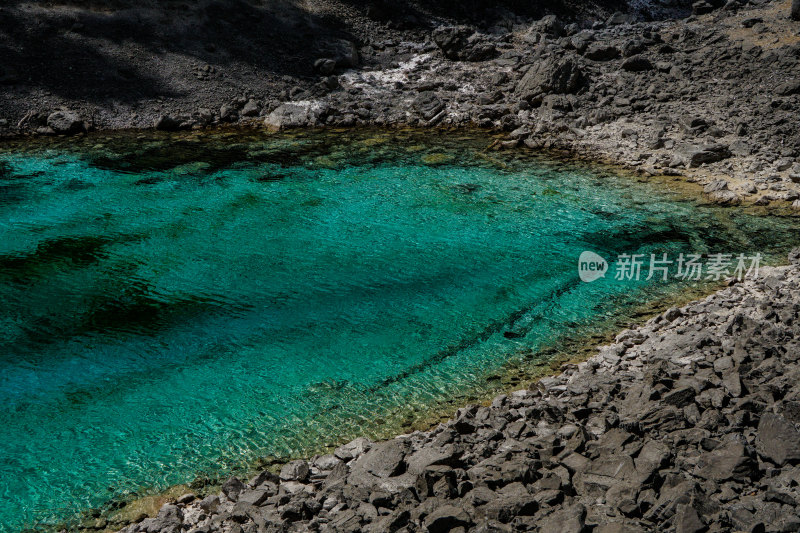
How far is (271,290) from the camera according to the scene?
522 inches

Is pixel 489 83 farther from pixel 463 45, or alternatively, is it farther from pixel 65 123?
pixel 65 123

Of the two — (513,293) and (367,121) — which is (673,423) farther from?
(367,121)

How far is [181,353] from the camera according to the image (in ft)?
37.3

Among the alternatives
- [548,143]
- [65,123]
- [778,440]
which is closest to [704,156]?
[548,143]

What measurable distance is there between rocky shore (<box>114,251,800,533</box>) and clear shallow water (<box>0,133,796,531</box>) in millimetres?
1154

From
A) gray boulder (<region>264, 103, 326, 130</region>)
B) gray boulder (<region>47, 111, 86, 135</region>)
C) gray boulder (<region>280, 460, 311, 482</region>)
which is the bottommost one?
gray boulder (<region>280, 460, 311, 482</region>)

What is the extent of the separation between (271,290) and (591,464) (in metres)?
7.57

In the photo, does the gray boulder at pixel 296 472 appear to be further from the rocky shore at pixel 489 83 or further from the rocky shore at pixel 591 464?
the rocky shore at pixel 489 83

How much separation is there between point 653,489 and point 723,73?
1779cm

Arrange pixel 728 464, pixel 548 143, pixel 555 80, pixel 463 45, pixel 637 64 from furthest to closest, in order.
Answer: pixel 463 45, pixel 637 64, pixel 555 80, pixel 548 143, pixel 728 464

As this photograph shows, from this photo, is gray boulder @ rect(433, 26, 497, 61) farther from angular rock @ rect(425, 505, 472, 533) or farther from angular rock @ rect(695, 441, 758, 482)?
angular rock @ rect(425, 505, 472, 533)

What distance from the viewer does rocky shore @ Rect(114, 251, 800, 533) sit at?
20.5 feet

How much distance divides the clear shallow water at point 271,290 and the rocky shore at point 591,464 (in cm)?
115

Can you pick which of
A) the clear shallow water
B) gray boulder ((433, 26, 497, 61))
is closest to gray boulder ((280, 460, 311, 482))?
the clear shallow water
